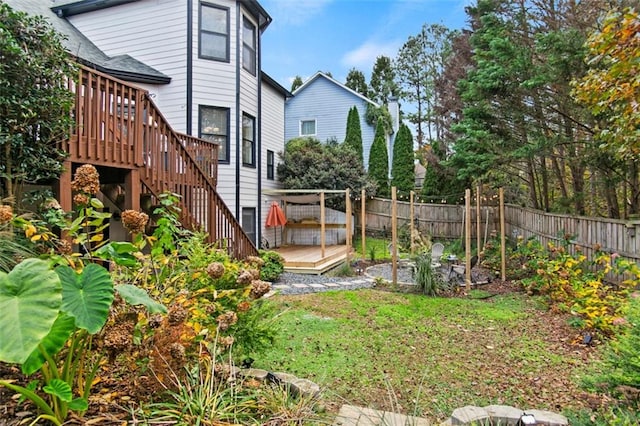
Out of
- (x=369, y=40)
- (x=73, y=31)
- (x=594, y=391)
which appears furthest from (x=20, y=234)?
(x=369, y=40)

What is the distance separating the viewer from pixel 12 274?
154 cm

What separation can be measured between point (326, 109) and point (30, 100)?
17.0 m

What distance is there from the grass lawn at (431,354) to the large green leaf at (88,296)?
5.28ft

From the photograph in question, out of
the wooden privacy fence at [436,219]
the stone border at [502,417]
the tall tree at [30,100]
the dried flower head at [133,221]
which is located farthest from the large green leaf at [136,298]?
the wooden privacy fence at [436,219]

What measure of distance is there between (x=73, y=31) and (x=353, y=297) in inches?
418

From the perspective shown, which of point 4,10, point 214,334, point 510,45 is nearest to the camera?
point 214,334

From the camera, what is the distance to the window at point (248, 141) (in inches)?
431

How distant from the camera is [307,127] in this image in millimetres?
20250

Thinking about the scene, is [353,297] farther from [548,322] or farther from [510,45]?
[510,45]

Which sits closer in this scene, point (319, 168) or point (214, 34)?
point (214, 34)

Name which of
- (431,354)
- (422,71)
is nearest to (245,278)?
(431,354)

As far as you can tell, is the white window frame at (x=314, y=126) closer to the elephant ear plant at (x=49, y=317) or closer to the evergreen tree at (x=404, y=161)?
the evergreen tree at (x=404, y=161)

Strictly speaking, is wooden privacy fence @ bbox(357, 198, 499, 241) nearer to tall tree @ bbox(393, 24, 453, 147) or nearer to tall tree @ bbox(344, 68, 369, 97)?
tall tree @ bbox(393, 24, 453, 147)

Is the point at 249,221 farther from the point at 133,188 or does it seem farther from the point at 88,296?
the point at 88,296
